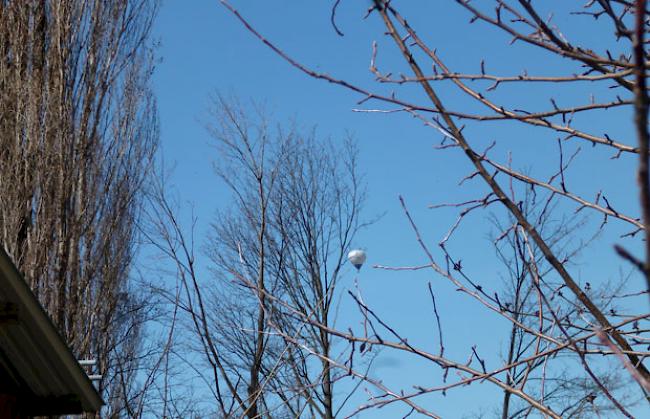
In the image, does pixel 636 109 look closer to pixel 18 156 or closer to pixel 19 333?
pixel 19 333

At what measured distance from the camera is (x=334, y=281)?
45.6 ft

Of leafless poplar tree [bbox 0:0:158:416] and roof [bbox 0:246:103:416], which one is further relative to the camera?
leafless poplar tree [bbox 0:0:158:416]

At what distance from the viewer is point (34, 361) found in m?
4.96

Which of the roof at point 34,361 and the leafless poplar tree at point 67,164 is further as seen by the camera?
the leafless poplar tree at point 67,164

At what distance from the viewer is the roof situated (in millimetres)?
4520

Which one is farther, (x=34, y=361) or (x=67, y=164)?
(x=67, y=164)

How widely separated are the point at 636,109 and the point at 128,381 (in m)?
15.3

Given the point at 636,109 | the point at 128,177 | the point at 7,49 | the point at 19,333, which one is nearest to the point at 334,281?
the point at 128,177

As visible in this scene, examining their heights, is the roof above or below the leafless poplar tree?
below

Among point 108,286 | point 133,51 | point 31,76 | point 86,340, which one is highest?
point 133,51

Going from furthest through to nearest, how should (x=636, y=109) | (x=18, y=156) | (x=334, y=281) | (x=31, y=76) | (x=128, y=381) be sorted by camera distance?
(x=128, y=381)
(x=334, y=281)
(x=31, y=76)
(x=18, y=156)
(x=636, y=109)

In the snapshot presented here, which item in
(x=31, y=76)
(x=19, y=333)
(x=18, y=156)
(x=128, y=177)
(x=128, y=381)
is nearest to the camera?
(x=19, y=333)

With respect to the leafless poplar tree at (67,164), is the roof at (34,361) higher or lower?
lower

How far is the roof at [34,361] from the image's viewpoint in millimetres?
4520
